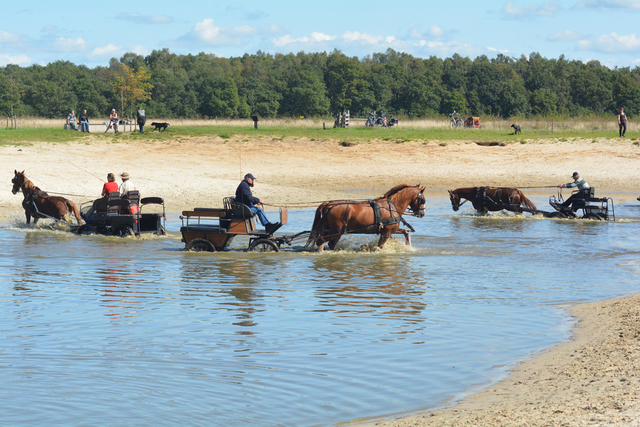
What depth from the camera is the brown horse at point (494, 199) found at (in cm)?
2261

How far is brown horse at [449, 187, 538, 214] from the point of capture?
890 inches

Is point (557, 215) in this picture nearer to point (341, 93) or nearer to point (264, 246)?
point (264, 246)

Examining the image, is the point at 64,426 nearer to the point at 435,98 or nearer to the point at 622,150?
the point at 622,150

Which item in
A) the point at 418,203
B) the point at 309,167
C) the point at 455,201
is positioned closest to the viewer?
the point at 418,203

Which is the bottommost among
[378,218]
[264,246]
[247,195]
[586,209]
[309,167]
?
[264,246]

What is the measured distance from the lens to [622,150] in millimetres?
36750

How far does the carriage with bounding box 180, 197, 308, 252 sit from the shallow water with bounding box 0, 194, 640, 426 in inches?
14.0

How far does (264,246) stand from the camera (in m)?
15.3

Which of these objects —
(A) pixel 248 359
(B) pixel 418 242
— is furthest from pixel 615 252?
(A) pixel 248 359

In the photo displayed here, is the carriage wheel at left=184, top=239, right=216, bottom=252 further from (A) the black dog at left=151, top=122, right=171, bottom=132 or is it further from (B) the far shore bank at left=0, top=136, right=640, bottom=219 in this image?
(A) the black dog at left=151, top=122, right=171, bottom=132

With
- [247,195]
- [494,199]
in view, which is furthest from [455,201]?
[247,195]

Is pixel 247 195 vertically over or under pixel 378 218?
over

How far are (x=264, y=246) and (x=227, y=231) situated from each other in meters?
0.95

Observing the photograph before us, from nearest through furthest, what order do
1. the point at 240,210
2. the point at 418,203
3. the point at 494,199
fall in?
the point at 240,210 → the point at 418,203 → the point at 494,199
